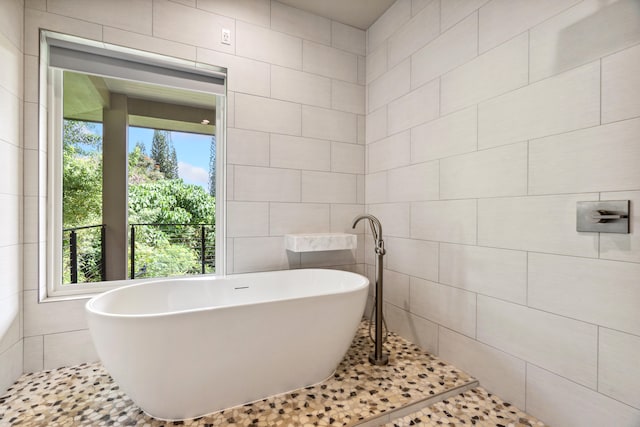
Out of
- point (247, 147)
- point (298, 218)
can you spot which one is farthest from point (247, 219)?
point (247, 147)

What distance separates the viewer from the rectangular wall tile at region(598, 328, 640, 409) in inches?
46.2

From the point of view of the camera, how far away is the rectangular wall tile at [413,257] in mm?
2096

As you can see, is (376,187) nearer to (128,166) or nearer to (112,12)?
(128,166)

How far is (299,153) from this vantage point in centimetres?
256

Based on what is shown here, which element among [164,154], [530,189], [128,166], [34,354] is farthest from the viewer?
[164,154]

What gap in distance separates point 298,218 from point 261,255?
0.43 meters

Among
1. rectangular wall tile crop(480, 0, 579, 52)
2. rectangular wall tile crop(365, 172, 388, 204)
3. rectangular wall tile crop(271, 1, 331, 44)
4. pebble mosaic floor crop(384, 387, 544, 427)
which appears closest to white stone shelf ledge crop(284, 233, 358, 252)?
rectangular wall tile crop(365, 172, 388, 204)

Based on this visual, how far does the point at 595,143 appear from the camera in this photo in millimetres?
1281

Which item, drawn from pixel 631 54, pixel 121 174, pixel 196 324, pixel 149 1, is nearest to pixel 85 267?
pixel 121 174

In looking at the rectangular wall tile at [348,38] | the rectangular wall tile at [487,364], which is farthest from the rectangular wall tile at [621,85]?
the rectangular wall tile at [348,38]

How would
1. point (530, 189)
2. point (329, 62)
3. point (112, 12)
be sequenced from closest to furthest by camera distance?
1. point (530, 189)
2. point (112, 12)
3. point (329, 62)

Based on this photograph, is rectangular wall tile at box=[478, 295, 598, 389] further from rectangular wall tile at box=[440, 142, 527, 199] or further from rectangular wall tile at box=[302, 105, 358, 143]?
rectangular wall tile at box=[302, 105, 358, 143]

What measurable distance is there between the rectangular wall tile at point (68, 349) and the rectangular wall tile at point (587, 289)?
260 centimetres

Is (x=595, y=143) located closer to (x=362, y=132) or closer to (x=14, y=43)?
(x=362, y=132)
